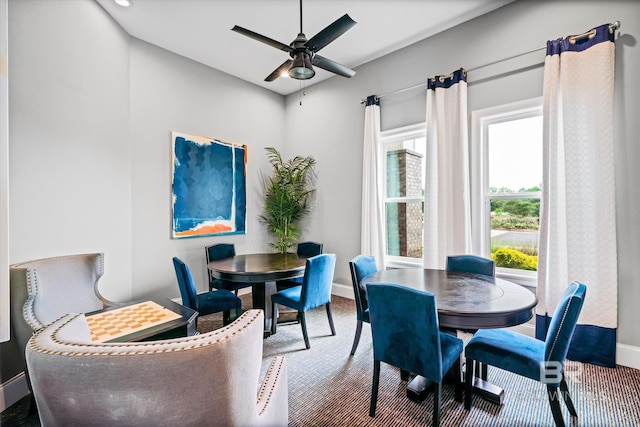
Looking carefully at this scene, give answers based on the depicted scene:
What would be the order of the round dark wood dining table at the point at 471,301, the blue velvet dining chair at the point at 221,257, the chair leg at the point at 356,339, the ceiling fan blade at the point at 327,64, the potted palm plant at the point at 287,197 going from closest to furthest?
the round dark wood dining table at the point at 471,301
the chair leg at the point at 356,339
the ceiling fan blade at the point at 327,64
the blue velvet dining chair at the point at 221,257
the potted palm plant at the point at 287,197

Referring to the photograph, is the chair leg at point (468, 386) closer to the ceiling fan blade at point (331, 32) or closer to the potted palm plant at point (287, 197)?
the ceiling fan blade at point (331, 32)

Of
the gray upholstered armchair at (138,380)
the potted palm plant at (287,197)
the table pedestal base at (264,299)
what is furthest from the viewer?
the potted palm plant at (287,197)

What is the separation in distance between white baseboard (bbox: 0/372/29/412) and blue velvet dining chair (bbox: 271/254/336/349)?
1864 mm

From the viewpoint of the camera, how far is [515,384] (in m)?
2.20

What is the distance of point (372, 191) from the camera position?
13.2 ft

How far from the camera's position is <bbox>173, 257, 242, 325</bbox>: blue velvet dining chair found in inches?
101

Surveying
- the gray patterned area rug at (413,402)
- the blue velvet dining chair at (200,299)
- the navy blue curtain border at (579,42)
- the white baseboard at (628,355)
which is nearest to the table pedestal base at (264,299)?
the blue velvet dining chair at (200,299)

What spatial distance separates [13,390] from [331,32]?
11.1 ft

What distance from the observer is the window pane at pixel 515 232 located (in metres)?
2.97

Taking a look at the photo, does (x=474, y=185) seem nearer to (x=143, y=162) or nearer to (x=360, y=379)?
(x=360, y=379)

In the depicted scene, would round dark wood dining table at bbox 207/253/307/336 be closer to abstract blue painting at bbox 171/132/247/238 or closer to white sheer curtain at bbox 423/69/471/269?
abstract blue painting at bbox 171/132/247/238

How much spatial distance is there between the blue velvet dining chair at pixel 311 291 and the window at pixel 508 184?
1660mm

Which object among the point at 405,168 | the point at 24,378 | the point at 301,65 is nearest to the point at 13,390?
the point at 24,378

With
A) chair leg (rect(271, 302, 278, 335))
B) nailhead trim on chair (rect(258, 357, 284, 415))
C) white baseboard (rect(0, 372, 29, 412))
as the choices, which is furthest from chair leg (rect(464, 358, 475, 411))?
white baseboard (rect(0, 372, 29, 412))
